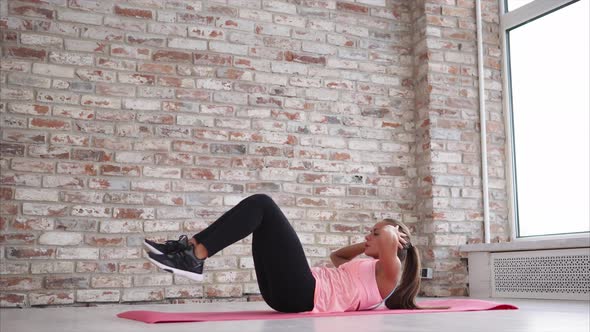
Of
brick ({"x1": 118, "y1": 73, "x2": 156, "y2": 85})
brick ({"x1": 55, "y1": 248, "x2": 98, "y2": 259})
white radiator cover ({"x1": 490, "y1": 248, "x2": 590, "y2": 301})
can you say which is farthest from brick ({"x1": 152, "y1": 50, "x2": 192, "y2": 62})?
white radiator cover ({"x1": 490, "y1": 248, "x2": 590, "y2": 301})

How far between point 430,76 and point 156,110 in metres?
2.08

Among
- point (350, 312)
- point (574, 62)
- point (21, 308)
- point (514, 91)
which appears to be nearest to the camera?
point (350, 312)

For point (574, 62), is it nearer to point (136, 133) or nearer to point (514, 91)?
point (514, 91)

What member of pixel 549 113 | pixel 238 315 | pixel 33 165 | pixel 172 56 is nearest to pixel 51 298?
pixel 33 165

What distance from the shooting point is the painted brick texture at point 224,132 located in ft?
13.9

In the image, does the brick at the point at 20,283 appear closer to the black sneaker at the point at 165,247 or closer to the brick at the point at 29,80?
the brick at the point at 29,80

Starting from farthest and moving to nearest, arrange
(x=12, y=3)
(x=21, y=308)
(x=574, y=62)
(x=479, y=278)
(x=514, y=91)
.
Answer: (x=514, y=91), (x=479, y=278), (x=574, y=62), (x=12, y=3), (x=21, y=308)

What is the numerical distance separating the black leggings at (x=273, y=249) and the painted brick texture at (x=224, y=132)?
1679 millimetres

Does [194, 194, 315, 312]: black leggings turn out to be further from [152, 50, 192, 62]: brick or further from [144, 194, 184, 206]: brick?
[152, 50, 192, 62]: brick

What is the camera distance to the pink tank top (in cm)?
303

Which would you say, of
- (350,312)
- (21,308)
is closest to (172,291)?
(21,308)

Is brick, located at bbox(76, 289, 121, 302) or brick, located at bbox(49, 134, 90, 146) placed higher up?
brick, located at bbox(49, 134, 90, 146)

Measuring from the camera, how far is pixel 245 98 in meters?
4.80

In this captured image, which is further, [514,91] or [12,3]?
[514,91]
